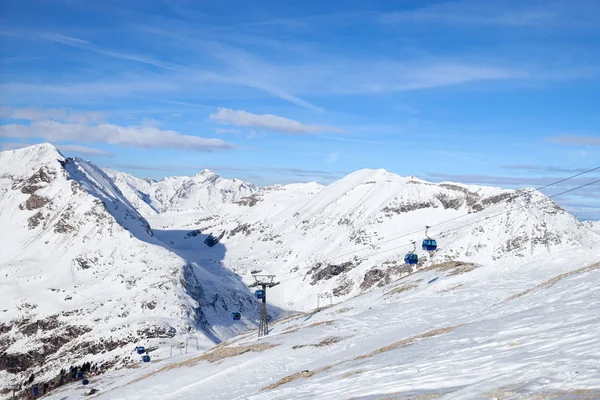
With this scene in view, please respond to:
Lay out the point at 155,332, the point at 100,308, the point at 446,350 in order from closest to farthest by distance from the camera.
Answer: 1. the point at 446,350
2. the point at 155,332
3. the point at 100,308

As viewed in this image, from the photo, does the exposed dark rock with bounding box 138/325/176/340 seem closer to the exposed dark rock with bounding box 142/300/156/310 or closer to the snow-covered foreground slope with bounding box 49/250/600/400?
the exposed dark rock with bounding box 142/300/156/310

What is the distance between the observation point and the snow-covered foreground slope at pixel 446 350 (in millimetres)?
15656

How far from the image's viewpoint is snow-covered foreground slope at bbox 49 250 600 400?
15.7m

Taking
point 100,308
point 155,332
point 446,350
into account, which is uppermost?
point 446,350

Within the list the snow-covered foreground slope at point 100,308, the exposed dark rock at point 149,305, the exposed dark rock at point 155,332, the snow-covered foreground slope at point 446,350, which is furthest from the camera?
the exposed dark rock at point 149,305

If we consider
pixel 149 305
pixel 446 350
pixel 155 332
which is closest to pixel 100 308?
pixel 149 305

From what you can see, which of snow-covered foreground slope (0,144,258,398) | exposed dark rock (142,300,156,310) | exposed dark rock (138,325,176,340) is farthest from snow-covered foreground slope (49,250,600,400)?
exposed dark rock (142,300,156,310)

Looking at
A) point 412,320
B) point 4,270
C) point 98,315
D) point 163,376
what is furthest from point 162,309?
point 412,320

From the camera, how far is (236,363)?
3938 centimetres

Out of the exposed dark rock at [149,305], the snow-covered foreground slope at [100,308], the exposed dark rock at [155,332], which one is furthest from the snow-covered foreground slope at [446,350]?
the exposed dark rock at [149,305]

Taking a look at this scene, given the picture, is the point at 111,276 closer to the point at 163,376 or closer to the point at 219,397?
the point at 163,376

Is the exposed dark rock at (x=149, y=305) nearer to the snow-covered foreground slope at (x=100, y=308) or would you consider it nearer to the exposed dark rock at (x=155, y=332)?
the snow-covered foreground slope at (x=100, y=308)

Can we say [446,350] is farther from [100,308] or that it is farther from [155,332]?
[100,308]

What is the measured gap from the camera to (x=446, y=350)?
22.3 m
